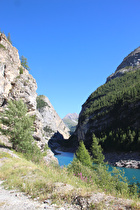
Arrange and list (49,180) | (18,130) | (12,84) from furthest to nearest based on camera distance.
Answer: (12,84) < (18,130) < (49,180)

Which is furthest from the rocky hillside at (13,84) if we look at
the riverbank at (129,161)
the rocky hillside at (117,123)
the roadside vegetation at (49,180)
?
the rocky hillside at (117,123)

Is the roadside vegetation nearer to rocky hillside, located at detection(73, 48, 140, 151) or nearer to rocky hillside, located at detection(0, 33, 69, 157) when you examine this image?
rocky hillside, located at detection(0, 33, 69, 157)

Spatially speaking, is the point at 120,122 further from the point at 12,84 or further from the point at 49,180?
the point at 49,180

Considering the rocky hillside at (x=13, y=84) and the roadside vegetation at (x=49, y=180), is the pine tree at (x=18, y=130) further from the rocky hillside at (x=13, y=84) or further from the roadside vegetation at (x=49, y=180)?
the rocky hillside at (x=13, y=84)

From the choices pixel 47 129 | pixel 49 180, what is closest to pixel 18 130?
pixel 49 180

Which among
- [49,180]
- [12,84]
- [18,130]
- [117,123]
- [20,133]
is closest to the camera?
[49,180]

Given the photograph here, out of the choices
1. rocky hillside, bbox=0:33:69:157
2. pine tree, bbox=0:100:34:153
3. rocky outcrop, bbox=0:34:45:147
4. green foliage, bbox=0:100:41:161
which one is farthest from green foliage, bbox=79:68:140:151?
pine tree, bbox=0:100:34:153

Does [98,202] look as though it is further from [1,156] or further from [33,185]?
[1,156]

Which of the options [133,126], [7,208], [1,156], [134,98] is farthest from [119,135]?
[7,208]

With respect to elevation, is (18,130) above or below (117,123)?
above

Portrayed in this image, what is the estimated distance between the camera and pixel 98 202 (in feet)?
14.2

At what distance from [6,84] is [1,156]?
23.2 m

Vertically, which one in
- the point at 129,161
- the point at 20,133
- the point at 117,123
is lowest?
the point at 129,161

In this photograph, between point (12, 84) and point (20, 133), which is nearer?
point (20, 133)
